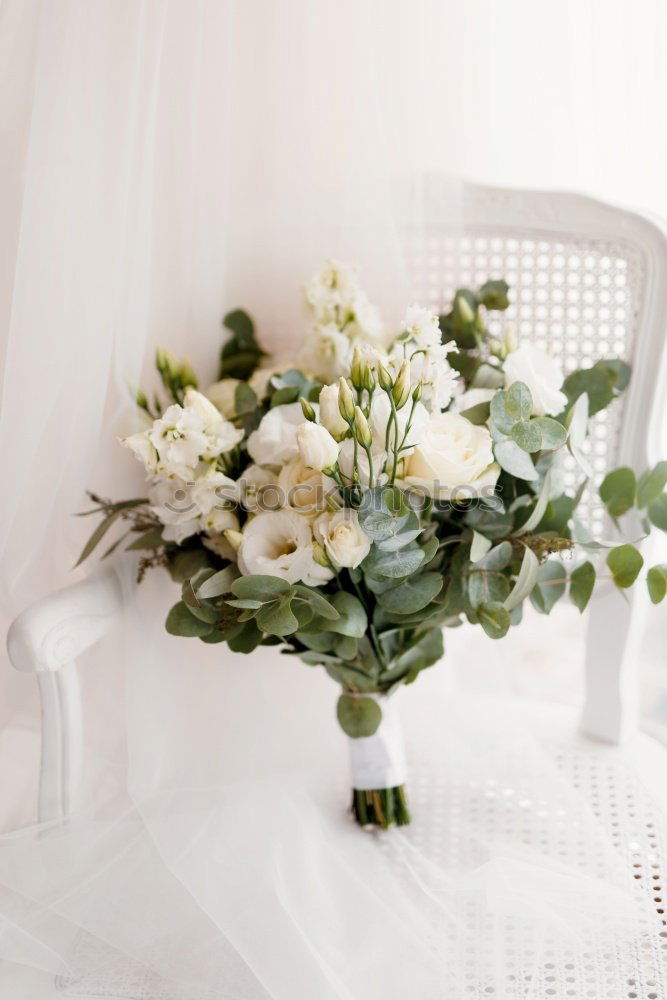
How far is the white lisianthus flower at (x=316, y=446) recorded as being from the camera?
2.41 feet

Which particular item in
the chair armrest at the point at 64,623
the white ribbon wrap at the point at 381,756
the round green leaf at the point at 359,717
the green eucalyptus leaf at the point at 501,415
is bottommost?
the white ribbon wrap at the point at 381,756

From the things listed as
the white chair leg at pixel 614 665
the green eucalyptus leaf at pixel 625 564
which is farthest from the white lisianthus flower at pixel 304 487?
the white chair leg at pixel 614 665

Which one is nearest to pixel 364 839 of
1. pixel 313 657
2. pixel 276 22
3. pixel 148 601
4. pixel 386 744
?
pixel 386 744

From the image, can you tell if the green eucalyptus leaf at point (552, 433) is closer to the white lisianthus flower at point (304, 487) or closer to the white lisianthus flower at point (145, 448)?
the white lisianthus flower at point (304, 487)

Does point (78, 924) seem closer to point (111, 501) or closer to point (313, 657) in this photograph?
point (313, 657)

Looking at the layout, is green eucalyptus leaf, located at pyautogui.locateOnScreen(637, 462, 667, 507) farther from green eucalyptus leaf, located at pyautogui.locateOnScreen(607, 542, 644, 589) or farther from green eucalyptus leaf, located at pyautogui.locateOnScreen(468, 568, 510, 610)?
green eucalyptus leaf, located at pyautogui.locateOnScreen(468, 568, 510, 610)

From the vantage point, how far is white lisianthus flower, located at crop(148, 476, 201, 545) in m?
0.88

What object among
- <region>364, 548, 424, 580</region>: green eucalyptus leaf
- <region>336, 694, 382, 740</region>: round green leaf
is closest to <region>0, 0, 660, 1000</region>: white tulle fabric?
<region>336, 694, 382, 740</region>: round green leaf

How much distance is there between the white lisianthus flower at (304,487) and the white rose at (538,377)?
0.22 metres

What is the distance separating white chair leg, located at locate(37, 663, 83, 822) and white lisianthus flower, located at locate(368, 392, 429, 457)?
15.8 inches

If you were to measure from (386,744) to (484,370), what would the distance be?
1.44 feet

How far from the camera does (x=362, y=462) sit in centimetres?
78

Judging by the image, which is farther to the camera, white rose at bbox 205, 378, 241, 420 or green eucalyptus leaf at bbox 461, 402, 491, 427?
white rose at bbox 205, 378, 241, 420

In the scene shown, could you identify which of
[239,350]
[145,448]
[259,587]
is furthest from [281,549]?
[239,350]
